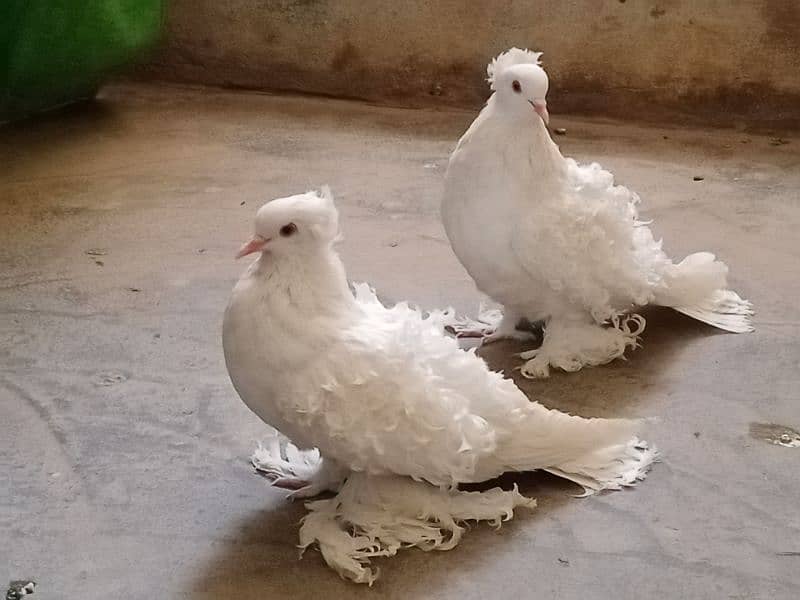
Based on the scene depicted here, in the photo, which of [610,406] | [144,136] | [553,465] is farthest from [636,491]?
[144,136]

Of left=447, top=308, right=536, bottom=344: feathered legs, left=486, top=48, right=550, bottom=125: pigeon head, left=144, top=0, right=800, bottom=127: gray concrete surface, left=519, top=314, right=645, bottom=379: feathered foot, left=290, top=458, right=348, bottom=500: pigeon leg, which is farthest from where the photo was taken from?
left=144, top=0, right=800, bottom=127: gray concrete surface

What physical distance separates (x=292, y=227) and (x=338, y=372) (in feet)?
0.84

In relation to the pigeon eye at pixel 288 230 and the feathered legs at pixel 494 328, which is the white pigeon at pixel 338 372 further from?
the feathered legs at pixel 494 328

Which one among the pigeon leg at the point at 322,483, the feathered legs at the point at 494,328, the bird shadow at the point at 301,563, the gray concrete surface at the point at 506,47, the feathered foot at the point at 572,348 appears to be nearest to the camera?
the bird shadow at the point at 301,563

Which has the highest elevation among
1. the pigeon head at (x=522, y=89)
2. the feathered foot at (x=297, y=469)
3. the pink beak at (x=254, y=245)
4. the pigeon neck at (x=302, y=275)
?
the pigeon head at (x=522, y=89)

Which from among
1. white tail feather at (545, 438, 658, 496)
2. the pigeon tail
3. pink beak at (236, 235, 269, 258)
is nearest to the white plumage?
pink beak at (236, 235, 269, 258)

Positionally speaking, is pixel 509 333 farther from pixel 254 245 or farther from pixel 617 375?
pixel 254 245

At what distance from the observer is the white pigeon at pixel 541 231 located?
2.31 metres

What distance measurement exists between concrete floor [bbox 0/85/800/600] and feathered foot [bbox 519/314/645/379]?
0.04m

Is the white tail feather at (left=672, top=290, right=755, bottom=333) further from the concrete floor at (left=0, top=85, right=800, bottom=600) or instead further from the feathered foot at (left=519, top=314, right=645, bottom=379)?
the feathered foot at (left=519, top=314, right=645, bottom=379)

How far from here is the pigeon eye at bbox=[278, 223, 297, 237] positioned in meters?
1.78

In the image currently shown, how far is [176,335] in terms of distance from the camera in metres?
2.54

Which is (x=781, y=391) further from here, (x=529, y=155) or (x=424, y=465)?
(x=424, y=465)

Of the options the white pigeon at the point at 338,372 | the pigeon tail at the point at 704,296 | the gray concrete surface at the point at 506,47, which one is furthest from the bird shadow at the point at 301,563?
the gray concrete surface at the point at 506,47
